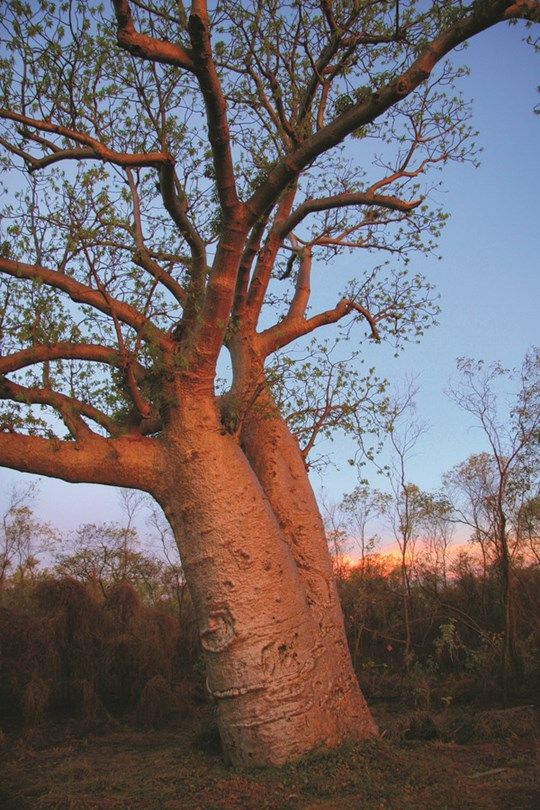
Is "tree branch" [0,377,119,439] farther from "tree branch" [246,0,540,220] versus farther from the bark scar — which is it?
"tree branch" [246,0,540,220]

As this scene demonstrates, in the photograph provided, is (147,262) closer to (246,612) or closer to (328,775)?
(246,612)

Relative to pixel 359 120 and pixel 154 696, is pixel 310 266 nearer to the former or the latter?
pixel 359 120

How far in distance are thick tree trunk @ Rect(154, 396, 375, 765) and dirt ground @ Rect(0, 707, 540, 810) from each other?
0.21 metres

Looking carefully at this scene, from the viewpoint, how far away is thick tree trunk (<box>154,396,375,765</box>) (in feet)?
15.2

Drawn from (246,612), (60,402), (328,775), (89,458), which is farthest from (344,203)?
(328,775)

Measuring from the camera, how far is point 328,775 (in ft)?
14.3

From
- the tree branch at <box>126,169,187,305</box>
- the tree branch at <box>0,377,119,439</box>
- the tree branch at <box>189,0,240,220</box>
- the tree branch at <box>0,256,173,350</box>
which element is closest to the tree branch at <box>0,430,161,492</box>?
the tree branch at <box>0,377,119,439</box>

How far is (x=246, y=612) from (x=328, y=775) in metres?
1.13

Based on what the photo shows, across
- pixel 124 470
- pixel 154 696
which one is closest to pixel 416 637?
pixel 154 696

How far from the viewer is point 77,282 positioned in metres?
5.44

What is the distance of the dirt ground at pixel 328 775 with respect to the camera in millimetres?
4070

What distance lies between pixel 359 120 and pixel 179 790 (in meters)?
4.53

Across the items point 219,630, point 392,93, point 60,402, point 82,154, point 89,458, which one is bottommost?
point 219,630

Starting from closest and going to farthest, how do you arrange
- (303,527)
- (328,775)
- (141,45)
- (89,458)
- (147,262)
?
1. (141,45)
2. (328,775)
3. (89,458)
4. (147,262)
5. (303,527)
